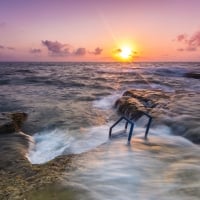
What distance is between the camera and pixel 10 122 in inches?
382

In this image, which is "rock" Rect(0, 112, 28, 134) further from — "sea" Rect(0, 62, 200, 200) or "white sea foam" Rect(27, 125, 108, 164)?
→ "white sea foam" Rect(27, 125, 108, 164)

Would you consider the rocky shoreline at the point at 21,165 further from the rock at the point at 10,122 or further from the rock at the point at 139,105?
the rock at the point at 139,105

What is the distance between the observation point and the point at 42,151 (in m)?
7.75

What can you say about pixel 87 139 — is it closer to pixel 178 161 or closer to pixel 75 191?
pixel 178 161

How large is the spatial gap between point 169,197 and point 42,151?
4.44m

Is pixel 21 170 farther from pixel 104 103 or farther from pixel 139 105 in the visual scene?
pixel 104 103

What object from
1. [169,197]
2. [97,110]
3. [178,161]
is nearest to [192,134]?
[178,161]

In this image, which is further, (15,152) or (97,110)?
(97,110)

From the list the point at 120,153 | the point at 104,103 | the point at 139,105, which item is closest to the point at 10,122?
the point at 120,153

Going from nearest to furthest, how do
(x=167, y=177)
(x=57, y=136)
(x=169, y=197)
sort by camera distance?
(x=169, y=197) < (x=167, y=177) < (x=57, y=136)

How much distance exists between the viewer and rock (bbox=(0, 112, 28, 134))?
363 inches

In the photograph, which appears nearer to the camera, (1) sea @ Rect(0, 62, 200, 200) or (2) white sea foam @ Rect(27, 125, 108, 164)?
(1) sea @ Rect(0, 62, 200, 200)

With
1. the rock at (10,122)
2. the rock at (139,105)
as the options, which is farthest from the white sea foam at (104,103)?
the rock at (10,122)

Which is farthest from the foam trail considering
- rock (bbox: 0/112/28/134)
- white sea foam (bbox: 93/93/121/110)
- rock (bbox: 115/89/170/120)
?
white sea foam (bbox: 93/93/121/110)
